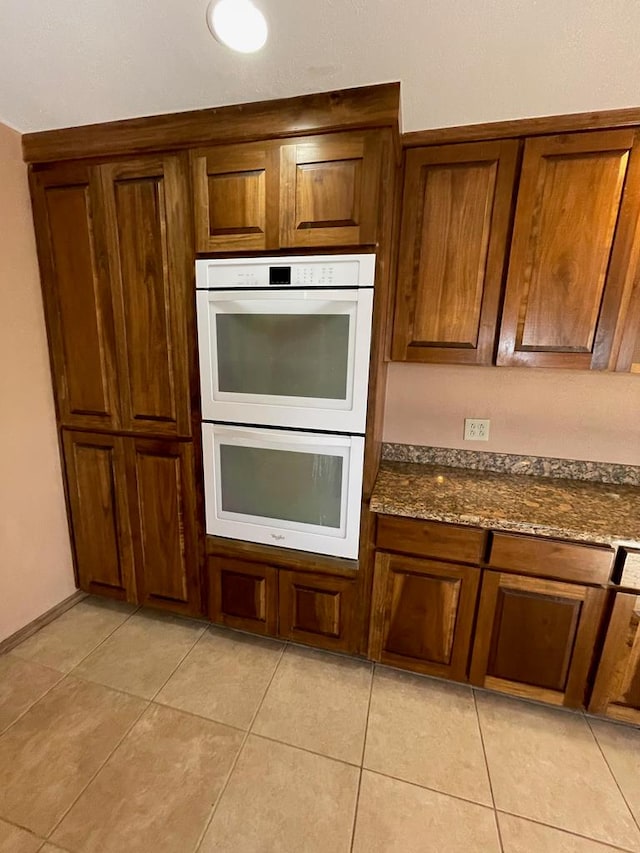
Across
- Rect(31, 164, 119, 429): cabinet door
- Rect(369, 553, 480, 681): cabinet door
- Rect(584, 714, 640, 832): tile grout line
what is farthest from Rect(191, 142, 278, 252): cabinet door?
Rect(584, 714, 640, 832): tile grout line

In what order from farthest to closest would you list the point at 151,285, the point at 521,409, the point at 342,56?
the point at 521,409 < the point at 151,285 < the point at 342,56

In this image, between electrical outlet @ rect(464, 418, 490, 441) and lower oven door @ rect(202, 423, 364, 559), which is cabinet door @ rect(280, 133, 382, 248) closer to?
lower oven door @ rect(202, 423, 364, 559)

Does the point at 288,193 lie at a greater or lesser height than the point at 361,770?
greater

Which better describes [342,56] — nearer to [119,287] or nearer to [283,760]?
[119,287]

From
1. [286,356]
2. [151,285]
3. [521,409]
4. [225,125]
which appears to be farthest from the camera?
[521,409]

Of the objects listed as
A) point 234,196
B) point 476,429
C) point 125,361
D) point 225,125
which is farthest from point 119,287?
point 476,429

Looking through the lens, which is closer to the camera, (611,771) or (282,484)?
(611,771)

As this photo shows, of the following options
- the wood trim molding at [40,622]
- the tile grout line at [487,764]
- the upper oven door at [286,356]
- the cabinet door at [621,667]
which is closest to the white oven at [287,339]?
the upper oven door at [286,356]

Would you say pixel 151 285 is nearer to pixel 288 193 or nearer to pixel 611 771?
pixel 288 193

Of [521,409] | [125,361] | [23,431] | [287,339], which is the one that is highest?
[287,339]

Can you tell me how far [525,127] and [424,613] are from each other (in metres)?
1.87

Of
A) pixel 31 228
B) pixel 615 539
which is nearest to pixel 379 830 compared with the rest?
pixel 615 539

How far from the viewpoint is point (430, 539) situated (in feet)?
4.97

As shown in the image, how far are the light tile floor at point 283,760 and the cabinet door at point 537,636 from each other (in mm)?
161
